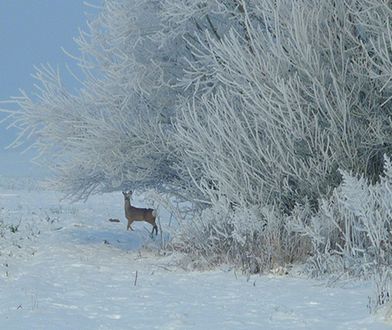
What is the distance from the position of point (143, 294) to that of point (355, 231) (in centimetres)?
260

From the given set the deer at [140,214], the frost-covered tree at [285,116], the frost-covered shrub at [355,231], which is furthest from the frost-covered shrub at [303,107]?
the deer at [140,214]

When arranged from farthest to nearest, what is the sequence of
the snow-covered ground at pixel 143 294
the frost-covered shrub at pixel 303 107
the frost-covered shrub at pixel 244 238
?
the frost-covered shrub at pixel 303 107 < the frost-covered shrub at pixel 244 238 < the snow-covered ground at pixel 143 294

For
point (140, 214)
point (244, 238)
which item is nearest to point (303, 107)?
point (244, 238)

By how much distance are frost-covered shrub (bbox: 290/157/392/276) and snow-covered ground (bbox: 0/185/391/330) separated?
0.42 m

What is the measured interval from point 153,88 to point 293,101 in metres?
3.54

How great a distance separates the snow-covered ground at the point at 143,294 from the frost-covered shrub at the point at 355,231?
1.38 feet

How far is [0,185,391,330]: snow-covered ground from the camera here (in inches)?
257

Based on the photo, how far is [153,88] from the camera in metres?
13.1

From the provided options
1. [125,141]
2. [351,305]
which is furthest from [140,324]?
[125,141]

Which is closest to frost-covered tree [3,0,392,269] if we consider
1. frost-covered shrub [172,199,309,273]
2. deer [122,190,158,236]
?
frost-covered shrub [172,199,309,273]

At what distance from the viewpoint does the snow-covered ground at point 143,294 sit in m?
6.54

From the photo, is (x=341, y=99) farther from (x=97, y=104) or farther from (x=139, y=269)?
(x=97, y=104)

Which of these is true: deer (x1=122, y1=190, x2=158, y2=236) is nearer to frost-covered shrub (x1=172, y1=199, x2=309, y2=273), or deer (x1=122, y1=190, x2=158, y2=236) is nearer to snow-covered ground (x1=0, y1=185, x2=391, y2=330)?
snow-covered ground (x1=0, y1=185, x2=391, y2=330)

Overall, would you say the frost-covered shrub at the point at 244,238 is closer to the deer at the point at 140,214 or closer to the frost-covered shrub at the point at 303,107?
the frost-covered shrub at the point at 303,107
